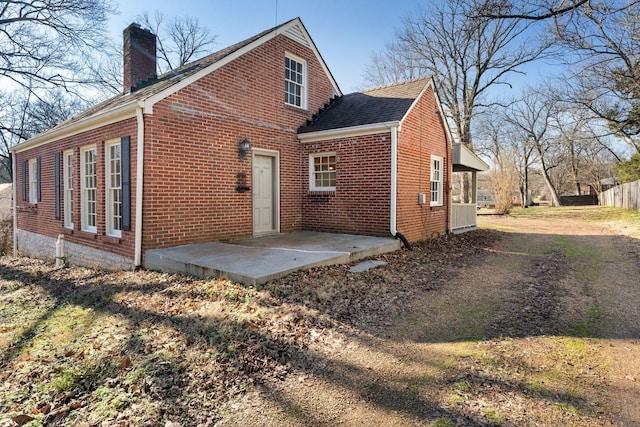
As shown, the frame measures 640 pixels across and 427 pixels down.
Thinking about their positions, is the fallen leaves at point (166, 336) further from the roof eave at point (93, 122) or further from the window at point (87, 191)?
the roof eave at point (93, 122)

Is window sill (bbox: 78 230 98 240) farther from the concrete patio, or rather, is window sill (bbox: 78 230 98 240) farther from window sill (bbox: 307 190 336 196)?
window sill (bbox: 307 190 336 196)

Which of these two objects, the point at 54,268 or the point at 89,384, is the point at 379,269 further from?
the point at 54,268

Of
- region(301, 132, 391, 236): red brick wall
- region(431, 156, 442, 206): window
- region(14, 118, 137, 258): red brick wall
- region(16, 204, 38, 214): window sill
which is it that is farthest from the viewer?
region(16, 204, 38, 214): window sill

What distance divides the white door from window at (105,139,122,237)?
313cm

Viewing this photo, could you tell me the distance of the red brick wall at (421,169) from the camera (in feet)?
29.9

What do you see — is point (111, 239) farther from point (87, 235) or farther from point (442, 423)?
point (442, 423)

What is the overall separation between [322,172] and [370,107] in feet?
7.79

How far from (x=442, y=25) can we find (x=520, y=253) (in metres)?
21.3

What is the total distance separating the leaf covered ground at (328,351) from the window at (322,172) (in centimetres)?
414

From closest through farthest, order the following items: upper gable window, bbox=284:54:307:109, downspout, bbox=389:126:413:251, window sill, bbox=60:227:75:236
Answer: downspout, bbox=389:126:413:251 < window sill, bbox=60:227:75:236 < upper gable window, bbox=284:54:307:109

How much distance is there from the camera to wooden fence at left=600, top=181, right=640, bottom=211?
20.4 meters

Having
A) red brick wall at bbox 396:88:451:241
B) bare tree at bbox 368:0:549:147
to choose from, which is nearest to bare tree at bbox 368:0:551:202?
bare tree at bbox 368:0:549:147

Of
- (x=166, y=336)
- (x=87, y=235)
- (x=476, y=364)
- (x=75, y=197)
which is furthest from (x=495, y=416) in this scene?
(x=75, y=197)

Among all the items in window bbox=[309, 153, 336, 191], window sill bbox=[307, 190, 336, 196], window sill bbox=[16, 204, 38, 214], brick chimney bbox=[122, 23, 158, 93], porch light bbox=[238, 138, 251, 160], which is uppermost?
brick chimney bbox=[122, 23, 158, 93]
